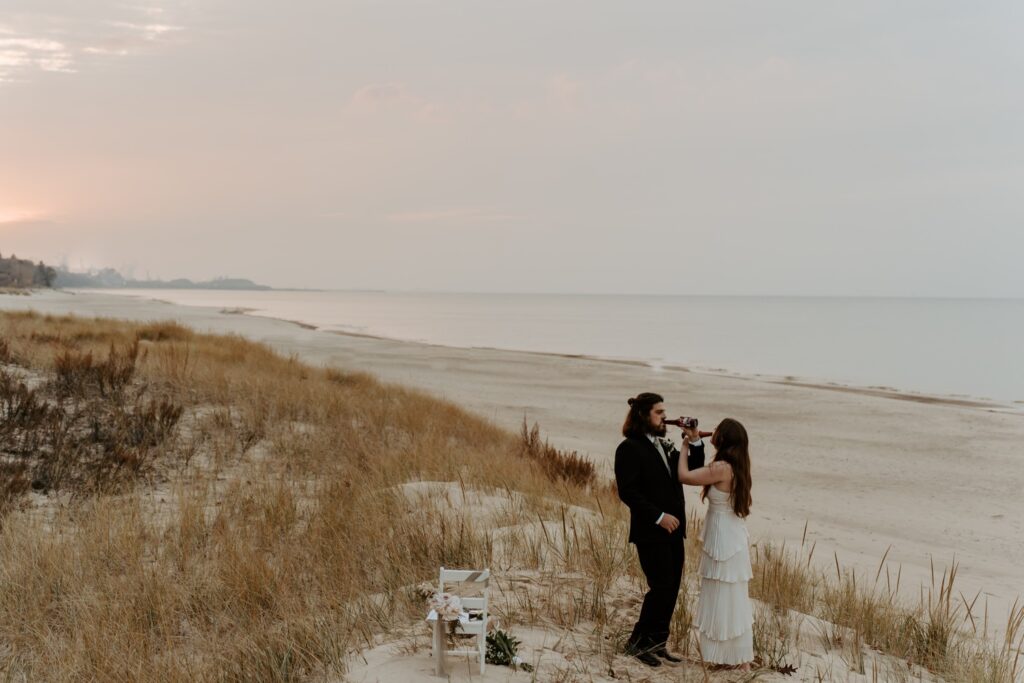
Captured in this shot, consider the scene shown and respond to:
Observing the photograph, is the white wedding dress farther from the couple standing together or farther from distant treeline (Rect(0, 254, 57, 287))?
distant treeline (Rect(0, 254, 57, 287))

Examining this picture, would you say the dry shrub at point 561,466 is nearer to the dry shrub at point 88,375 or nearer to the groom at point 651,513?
the groom at point 651,513

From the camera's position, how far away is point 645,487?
473 centimetres

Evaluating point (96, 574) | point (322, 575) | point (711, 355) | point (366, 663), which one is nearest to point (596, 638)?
point (366, 663)

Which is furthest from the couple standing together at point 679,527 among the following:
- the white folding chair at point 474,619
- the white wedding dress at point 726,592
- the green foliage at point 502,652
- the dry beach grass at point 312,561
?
the white folding chair at point 474,619

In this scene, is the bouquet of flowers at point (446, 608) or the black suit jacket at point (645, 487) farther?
the black suit jacket at point (645, 487)

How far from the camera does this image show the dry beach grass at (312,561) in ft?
15.4

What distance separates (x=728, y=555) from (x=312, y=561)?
11.4 ft

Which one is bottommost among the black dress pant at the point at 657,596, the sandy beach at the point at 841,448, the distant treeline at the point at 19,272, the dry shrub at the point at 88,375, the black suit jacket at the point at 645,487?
the sandy beach at the point at 841,448

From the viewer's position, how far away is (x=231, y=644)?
4.62m

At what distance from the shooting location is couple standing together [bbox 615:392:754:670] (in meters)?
4.68

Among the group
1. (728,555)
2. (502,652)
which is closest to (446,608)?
(502,652)

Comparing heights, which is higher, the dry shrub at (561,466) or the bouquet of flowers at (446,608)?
the bouquet of flowers at (446,608)

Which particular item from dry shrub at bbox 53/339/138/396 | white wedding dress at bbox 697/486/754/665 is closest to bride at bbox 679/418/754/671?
Answer: white wedding dress at bbox 697/486/754/665

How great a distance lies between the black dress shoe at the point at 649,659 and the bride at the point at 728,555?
0.33m
